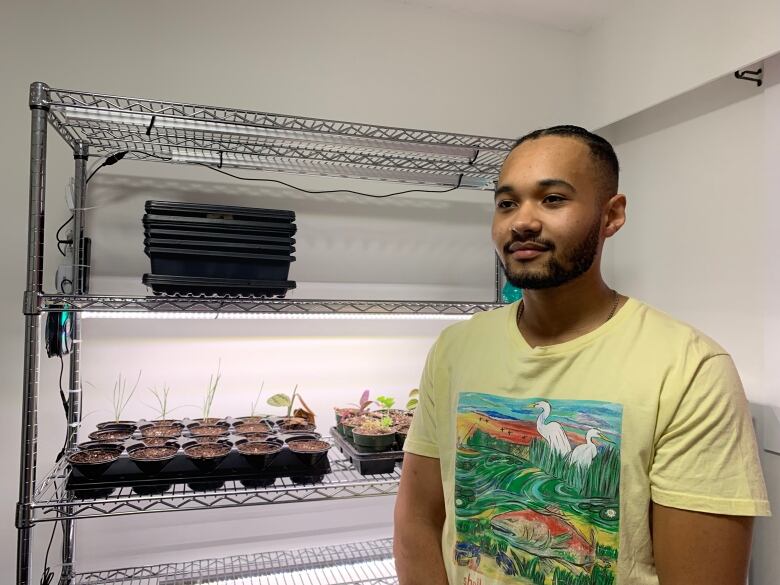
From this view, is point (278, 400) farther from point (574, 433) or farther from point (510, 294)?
point (574, 433)

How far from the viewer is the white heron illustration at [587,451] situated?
90 cm

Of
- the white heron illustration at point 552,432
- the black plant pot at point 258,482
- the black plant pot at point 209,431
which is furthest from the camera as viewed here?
the black plant pot at point 209,431

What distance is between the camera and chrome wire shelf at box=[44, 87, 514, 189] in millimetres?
1456

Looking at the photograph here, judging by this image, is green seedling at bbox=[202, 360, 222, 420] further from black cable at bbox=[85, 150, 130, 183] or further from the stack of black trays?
black cable at bbox=[85, 150, 130, 183]

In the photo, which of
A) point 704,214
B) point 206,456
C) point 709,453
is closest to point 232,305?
point 206,456

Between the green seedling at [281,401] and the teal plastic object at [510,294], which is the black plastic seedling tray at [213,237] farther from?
the teal plastic object at [510,294]

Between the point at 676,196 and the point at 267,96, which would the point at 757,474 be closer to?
the point at 676,196

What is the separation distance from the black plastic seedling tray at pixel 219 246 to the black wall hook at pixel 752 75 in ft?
4.66

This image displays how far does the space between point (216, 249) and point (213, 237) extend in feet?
0.11

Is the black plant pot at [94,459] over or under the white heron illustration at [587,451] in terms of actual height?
under

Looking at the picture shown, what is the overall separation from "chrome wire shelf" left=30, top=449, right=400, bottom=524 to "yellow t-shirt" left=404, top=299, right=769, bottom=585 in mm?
538

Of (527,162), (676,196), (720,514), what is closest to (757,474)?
(720,514)

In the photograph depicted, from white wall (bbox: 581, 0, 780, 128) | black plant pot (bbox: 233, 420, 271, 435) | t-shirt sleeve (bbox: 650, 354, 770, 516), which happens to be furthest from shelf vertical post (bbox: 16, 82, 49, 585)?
white wall (bbox: 581, 0, 780, 128)

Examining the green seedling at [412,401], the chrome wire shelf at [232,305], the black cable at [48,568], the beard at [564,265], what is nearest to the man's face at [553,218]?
the beard at [564,265]
